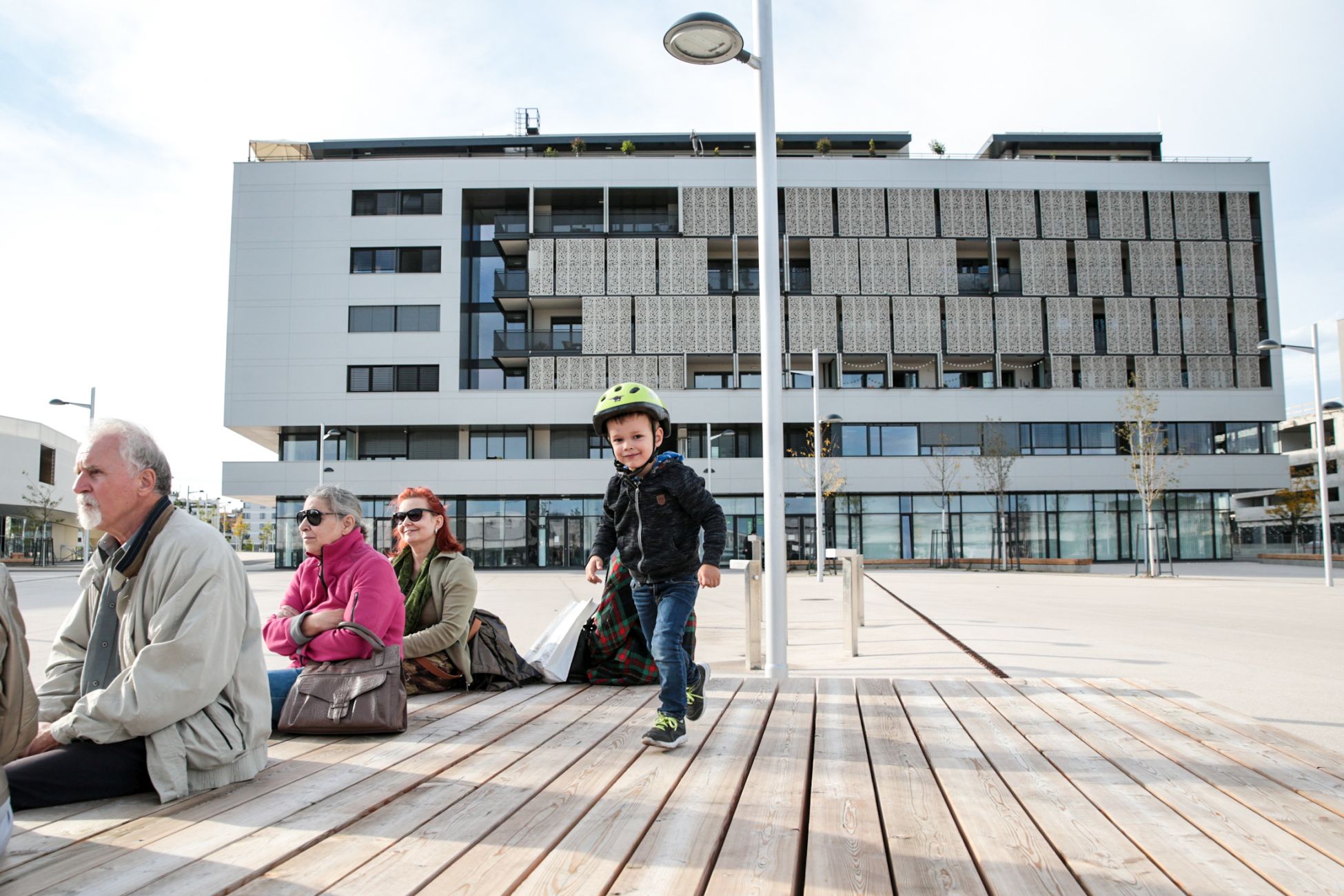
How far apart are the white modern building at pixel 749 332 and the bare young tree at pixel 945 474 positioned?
0.23m

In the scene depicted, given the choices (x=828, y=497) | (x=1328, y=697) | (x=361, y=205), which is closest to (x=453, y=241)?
(x=361, y=205)

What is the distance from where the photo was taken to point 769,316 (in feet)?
23.5

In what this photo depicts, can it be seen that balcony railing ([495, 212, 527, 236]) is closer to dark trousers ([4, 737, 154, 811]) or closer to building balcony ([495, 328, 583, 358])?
building balcony ([495, 328, 583, 358])

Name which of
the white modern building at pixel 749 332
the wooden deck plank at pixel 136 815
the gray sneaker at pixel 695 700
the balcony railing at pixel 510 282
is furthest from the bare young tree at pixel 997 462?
the wooden deck plank at pixel 136 815

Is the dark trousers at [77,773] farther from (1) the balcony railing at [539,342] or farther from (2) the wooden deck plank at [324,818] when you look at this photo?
(1) the balcony railing at [539,342]

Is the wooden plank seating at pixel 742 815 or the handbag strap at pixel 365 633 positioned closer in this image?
the wooden plank seating at pixel 742 815

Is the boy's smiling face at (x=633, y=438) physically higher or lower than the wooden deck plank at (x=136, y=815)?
higher

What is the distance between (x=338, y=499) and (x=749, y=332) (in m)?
38.1

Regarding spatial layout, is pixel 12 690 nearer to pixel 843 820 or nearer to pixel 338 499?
pixel 338 499

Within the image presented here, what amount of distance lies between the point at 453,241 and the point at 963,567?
28.0 m

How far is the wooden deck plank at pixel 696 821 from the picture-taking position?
2.31 m

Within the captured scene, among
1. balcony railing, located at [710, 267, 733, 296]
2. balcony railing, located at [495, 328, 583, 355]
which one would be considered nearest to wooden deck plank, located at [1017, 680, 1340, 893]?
balcony railing, located at [495, 328, 583, 355]

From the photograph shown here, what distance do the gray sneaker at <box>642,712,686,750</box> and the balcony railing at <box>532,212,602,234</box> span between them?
40.6 meters

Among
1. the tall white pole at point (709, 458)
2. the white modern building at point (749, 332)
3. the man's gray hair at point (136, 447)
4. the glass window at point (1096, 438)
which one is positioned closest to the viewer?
the man's gray hair at point (136, 447)
